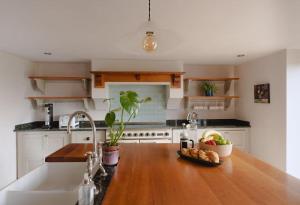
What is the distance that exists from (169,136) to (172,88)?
2.96 ft

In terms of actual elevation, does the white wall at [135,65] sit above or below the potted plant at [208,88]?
above

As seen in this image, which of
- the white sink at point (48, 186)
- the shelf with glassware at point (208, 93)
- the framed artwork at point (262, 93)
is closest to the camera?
the white sink at point (48, 186)

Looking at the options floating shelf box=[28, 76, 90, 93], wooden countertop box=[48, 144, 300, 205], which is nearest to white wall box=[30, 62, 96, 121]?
floating shelf box=[28, 76, 90, 93]

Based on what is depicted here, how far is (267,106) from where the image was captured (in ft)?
11.0

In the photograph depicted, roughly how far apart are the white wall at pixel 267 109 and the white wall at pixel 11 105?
412 centimetres

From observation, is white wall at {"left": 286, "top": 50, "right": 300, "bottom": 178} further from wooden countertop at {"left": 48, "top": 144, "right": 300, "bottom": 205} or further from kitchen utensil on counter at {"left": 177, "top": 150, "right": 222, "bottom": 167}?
kitchen utensil on counter at {"left": 177, "top": 150, "right": 222, "bottom": 167}

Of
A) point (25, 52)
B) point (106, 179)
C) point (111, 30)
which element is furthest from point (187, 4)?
point (25, 52)

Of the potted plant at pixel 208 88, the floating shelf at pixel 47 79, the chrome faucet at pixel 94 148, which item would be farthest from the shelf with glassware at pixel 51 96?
the chrome faucet at pixel 94 148

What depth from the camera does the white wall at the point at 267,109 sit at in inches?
118

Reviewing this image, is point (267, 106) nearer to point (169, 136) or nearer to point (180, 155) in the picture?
point (169, 136)

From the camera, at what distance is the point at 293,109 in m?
2.94

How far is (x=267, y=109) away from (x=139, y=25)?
2.56 meters

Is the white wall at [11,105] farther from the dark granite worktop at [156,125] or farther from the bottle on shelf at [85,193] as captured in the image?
the bottle on shelf at [85,193]

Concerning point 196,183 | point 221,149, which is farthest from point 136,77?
point 196,183
